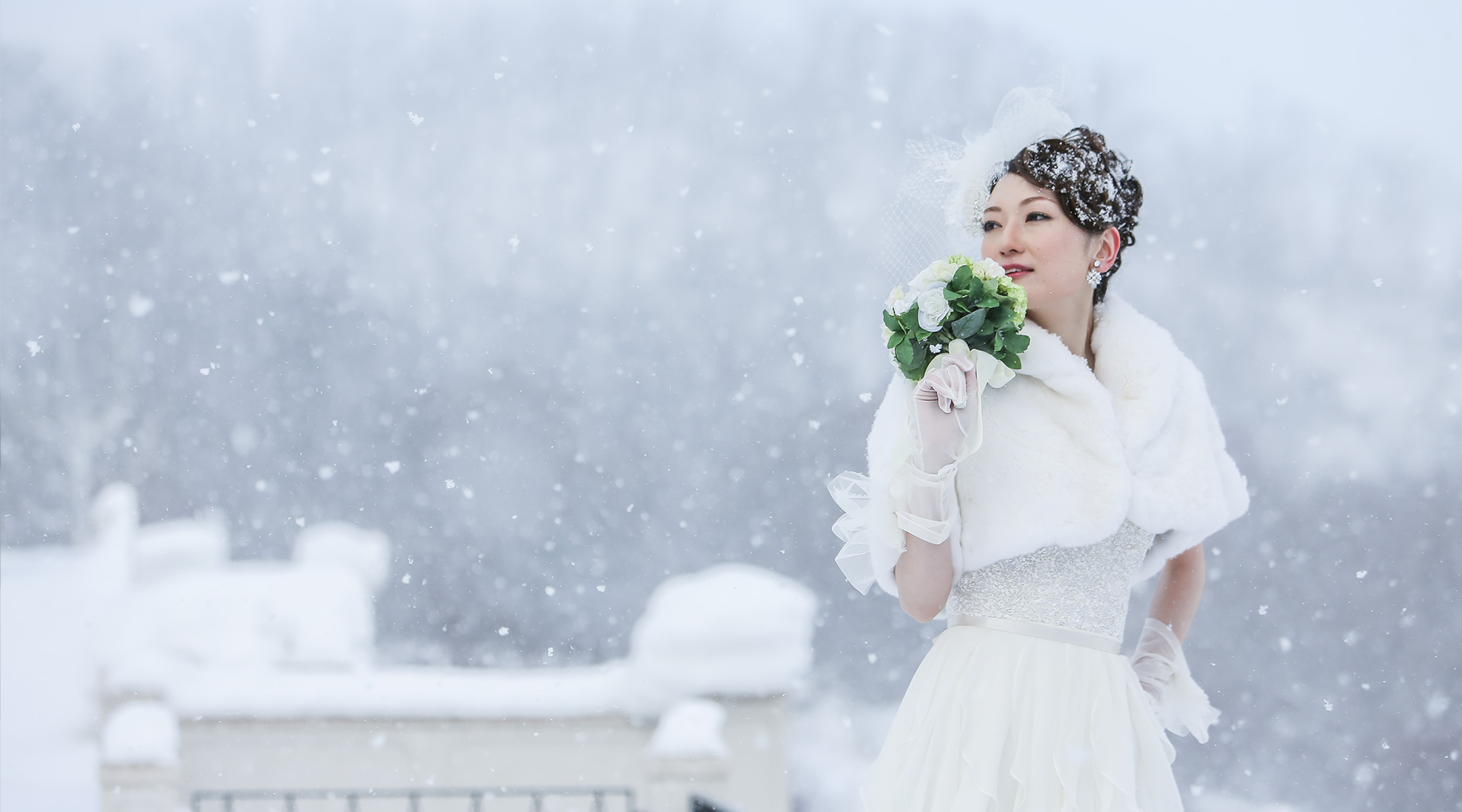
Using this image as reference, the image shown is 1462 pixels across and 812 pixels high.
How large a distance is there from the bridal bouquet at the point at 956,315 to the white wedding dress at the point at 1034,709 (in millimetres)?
224

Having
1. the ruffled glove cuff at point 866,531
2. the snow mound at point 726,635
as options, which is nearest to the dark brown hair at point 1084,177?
the ruffled glove cuff at point 866,531

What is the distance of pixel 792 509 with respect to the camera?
4.11 m

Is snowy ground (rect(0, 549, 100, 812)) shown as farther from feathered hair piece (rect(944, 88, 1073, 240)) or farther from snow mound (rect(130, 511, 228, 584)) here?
feathered hair piece (rect(944, 88, 1073, 240))

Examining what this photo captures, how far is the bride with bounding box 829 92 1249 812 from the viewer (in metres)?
1.02

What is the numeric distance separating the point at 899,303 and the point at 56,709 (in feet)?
14.2

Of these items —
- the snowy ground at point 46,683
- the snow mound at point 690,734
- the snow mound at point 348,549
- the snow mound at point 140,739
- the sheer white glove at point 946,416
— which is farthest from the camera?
the snow mound at point 348,549

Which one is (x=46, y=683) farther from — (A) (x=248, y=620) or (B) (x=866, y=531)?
(B) (x=866, y=531)

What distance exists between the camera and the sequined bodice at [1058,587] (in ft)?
3.54

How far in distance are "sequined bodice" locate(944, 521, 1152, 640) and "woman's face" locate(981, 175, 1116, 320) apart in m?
0.25

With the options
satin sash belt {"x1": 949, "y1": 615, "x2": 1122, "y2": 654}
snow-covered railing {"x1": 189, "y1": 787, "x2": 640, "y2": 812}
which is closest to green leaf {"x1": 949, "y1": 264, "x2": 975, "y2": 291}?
satin sash belt {"x1": 949, "y1": 615, "x2": 1122, "y2": 654}

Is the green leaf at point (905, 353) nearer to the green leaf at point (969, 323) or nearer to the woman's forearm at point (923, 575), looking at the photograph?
the green leaf at point (969, 323)

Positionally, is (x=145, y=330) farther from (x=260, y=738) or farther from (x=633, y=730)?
(x=633, y=730)

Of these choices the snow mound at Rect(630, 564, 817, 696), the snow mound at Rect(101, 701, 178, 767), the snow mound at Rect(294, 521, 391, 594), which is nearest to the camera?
the snow mound at Rect(101, 701, 178, 767)

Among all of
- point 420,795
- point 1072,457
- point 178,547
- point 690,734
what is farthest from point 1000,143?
point 178,547
